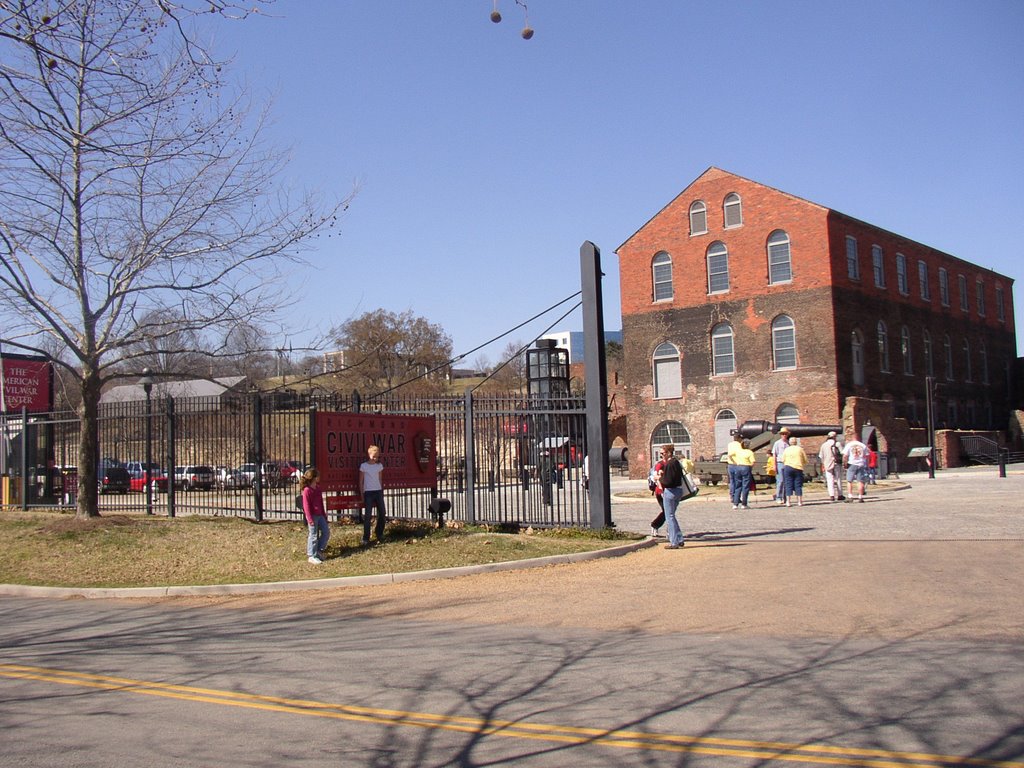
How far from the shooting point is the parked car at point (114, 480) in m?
20.3

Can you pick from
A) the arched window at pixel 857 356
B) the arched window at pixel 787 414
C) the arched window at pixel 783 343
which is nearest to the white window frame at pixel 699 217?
the arched window at pixel 783 343

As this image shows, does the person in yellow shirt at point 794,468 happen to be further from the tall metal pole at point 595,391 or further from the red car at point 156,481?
the red car at point 156,481

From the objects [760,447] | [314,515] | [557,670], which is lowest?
[557,670]

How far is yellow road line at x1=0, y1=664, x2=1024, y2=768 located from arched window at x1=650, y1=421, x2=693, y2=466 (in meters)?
37.8

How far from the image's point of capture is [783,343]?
41375mm

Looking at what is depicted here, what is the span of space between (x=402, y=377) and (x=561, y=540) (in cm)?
4280

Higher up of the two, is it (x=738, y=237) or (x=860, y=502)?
(x=738, y=237)

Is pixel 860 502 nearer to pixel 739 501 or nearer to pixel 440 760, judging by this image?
pixel 739 501

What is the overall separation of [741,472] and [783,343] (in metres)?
21.0

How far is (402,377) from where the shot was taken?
57.0m

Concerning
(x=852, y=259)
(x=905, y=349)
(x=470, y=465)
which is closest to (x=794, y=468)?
(x=470, y=465)

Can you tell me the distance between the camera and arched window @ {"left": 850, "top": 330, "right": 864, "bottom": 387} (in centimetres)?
4119

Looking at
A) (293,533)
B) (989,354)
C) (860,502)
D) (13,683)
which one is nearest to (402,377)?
(989,354)

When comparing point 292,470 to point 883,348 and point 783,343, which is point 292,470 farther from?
point 883,348
